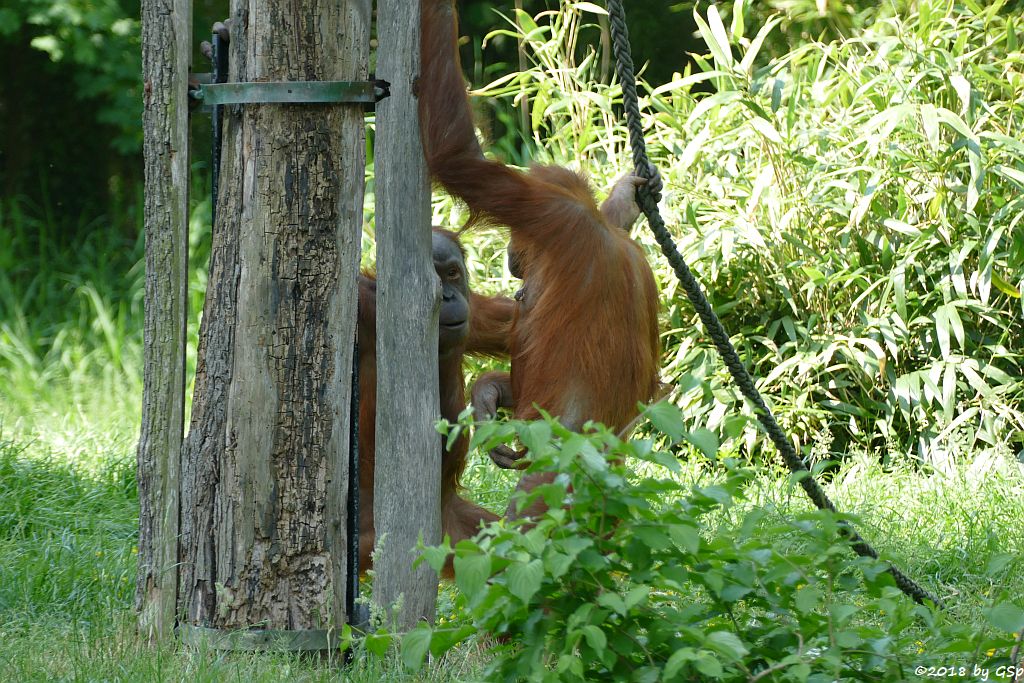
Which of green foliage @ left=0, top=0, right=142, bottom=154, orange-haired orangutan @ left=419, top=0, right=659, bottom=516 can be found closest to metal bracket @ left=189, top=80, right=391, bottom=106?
orange-haired orangutan @ left=419, top=0, right=659, bottom=516

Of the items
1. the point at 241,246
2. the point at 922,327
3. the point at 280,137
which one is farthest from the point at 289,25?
the point at 922,327

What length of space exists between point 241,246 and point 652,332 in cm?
127

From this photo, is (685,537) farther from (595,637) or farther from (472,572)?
(472,572)

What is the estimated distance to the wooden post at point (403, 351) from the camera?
8.64 ft

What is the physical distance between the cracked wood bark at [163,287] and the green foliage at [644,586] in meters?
0.96

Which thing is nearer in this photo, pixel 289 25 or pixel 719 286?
pixel 289 25

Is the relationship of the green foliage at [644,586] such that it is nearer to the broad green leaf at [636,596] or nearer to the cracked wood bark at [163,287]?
the broad green leaf at [636,596]

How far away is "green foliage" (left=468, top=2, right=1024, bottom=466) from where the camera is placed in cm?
478

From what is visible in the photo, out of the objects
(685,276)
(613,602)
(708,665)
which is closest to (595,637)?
(613,602)

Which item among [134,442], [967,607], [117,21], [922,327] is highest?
[117,21]

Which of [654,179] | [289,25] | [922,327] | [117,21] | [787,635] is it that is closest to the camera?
[787,635]

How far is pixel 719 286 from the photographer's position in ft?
17.5

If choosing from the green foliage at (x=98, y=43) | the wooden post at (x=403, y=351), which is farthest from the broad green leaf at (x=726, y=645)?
the green foliage at (x=98, y=43)

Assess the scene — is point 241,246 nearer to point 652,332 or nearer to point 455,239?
point 455,239
